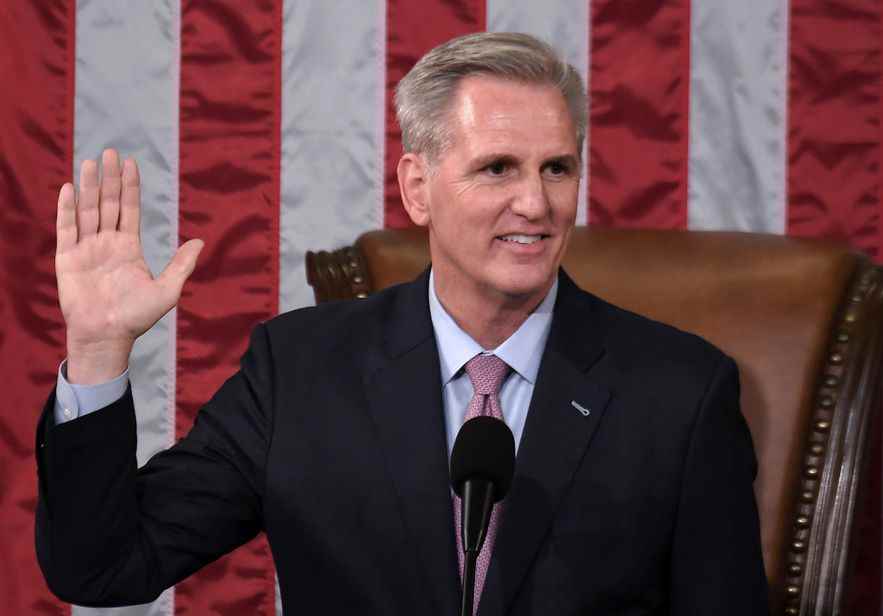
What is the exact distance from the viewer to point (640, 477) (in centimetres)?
168

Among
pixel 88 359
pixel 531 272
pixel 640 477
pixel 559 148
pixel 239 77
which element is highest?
pixel 239 77

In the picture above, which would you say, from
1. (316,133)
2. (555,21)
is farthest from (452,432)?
(555,21)

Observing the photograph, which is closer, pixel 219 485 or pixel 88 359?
pixel 88 359

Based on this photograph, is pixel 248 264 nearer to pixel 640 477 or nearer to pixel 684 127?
pixel 684 127

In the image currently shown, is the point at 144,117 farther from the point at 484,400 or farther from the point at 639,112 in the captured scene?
the point at 484,400

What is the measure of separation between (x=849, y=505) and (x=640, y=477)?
47 centimetres

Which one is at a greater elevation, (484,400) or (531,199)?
(531,199)

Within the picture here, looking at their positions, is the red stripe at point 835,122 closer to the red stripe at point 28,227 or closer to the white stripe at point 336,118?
the white stripe at point 336,118

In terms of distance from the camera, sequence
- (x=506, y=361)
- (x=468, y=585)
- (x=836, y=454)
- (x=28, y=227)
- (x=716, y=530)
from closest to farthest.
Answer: (x=468, y=585) → (x=716, y=530) → (x=506, y=361) → (x=836, y=454) → (x=28, y=227)

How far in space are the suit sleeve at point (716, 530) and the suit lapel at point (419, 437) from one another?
29cm

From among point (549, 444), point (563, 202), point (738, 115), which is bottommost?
point (549, 444)

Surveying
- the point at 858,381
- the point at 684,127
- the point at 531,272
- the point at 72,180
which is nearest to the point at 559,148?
the point at 531,272

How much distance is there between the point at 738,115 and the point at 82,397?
154cm

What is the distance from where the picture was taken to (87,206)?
4.97 ft
